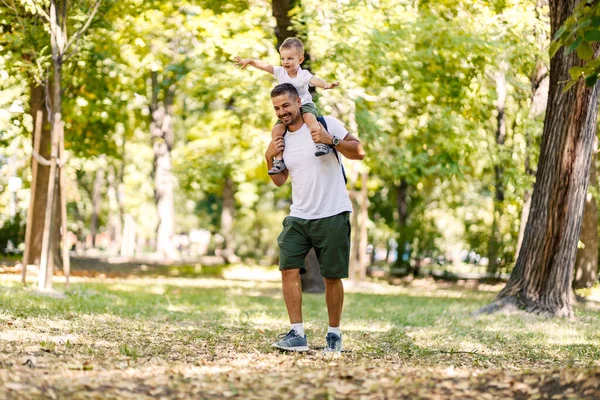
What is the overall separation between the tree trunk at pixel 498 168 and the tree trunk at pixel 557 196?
18.5ft

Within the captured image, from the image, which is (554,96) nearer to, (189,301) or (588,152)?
(588,152)

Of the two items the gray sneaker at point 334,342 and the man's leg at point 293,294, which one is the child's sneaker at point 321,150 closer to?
the man's leg at point 293,294

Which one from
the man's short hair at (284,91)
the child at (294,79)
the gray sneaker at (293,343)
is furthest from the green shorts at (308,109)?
the gray sneaker at (293,343)

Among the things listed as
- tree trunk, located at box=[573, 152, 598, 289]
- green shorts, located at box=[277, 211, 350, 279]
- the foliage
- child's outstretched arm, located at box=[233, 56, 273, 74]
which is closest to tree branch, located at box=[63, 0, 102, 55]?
child's outstretched arm, located at box=[233, 56, 273, 74]

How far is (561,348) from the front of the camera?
7500mm

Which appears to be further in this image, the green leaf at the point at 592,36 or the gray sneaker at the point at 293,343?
the gray sneaker at the point at 293,343

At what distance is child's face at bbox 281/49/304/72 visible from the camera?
7008 millimetres

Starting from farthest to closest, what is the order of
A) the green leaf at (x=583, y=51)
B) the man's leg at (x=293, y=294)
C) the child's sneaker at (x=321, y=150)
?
1. the man's leg at (x=293, y=294)
2. the child's sneaker at (x=321, y=150)
3. the green leaf at (x=583, y=51)

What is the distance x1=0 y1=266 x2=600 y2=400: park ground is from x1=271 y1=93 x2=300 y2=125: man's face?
6.17 ft

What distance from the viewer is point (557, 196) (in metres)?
11.0

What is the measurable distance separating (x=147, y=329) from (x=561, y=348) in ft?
12.9

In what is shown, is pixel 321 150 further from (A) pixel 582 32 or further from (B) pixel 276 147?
(A) pixel 582 32

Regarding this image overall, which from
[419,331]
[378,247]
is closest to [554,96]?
[419,331]

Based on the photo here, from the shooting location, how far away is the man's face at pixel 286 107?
6.53m
